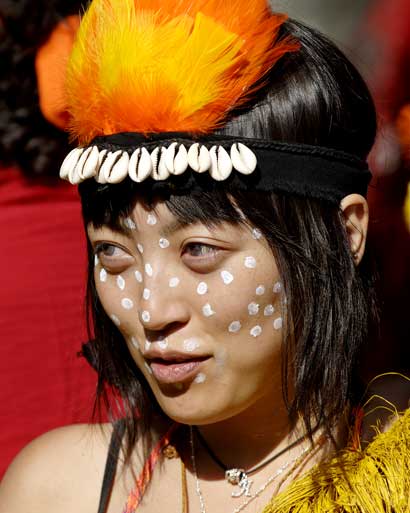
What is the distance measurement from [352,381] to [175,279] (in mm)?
412

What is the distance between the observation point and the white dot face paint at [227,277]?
5.19 ft

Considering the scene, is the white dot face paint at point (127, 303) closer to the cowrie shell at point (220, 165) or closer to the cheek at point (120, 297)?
the cheek at point (120, 297)

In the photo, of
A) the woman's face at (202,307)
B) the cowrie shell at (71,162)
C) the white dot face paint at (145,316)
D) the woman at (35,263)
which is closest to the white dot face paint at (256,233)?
the woman's face at (202,307)

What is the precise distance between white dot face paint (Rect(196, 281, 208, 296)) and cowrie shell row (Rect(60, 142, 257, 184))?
17 centimetres

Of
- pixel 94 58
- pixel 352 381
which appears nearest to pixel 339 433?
pixel 352 381

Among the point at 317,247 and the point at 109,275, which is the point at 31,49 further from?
the point at 317,247

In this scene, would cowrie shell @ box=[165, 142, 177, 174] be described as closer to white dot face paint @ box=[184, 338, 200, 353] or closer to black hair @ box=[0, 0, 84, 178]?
white dot face paint @ box=[184, 338, 200, 353]

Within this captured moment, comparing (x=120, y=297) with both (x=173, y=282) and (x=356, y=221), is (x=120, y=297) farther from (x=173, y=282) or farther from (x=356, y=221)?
(x=356, y=221)

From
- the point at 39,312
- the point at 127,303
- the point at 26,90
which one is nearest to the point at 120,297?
the point at 127,303

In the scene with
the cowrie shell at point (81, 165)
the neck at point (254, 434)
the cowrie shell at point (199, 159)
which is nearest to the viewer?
the cowrie shell at point (199, 159)

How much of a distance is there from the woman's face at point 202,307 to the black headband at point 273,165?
73 mm

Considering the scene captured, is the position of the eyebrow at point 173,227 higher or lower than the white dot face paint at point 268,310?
higher

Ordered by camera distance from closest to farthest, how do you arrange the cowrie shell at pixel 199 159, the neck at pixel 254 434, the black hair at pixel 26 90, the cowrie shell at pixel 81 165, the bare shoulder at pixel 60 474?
the cowrie shell at pixel 199 159, the cowrie shell at pixel 81 165, the neck at pixel 254 434, the bare shoulder at pixel 60 474, the black hair at pixel 26 90

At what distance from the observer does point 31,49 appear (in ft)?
7.68
